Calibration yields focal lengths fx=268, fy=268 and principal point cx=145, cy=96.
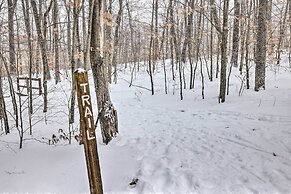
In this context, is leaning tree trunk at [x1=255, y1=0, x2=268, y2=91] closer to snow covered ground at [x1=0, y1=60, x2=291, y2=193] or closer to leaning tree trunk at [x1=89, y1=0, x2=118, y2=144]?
snow covered ground at [x1=0, y1=60, x2=291, y2=193]

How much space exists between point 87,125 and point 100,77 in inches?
122

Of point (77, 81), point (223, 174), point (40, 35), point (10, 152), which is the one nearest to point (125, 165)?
point (223, 174)

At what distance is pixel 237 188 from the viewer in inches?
146

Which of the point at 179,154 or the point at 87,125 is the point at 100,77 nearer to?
the point at 179,154

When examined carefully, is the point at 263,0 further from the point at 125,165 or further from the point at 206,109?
the point at 125,165

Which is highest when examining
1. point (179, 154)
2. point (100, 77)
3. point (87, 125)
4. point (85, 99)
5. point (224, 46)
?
point (224, 46)

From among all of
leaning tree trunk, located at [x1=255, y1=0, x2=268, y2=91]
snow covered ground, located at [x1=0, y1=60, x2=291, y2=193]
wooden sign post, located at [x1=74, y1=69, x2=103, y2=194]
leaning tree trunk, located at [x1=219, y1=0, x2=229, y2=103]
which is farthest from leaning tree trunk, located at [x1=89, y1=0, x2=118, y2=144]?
leaning tree trunk, located at [x1=255, y1=0, x2=268, y2=91]

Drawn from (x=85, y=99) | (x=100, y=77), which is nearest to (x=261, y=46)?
(x=100, y=77)

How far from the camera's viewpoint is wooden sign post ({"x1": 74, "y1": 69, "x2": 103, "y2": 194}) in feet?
8.79

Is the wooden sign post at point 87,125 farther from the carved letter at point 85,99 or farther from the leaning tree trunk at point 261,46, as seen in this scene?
the leaning tree trunk at point 261,46

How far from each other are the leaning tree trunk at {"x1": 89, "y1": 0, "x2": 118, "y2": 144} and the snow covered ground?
318mm

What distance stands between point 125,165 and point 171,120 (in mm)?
3136

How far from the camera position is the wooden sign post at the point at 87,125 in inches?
105

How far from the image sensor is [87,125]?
2.75 meters
